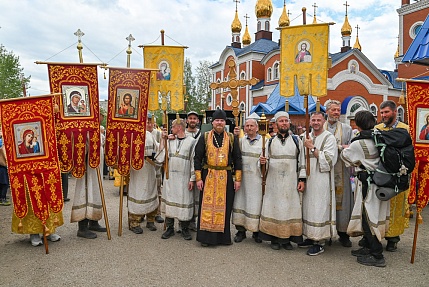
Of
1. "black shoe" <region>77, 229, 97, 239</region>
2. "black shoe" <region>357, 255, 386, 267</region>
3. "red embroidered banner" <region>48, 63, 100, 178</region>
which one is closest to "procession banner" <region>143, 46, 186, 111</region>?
"red embroidered banner" <region>48, 63, 100, 178</region>

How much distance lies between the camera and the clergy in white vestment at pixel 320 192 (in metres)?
4.71

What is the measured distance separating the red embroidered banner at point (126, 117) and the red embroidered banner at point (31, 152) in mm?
971

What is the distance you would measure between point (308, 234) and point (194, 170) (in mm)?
1839

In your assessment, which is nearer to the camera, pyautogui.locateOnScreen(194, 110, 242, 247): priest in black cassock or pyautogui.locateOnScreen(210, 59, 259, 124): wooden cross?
pyautogui.locateOnScreen(194, 110, 242, 247): priest in black cassock

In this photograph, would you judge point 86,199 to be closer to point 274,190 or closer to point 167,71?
point 167,71

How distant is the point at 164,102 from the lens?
604 centimetres

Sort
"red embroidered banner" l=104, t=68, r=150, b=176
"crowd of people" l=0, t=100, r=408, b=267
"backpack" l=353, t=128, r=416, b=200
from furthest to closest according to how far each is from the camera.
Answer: "red embroidered banner" l=104, t=68, r=150, b=176 < "crowd of people" l=0, t=100, r=408, b=267 < "backpack" l=353, t=128, r=416, b=200

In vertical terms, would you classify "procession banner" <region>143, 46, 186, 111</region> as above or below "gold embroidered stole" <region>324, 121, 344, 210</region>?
above

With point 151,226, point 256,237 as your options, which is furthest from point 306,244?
point 151,226

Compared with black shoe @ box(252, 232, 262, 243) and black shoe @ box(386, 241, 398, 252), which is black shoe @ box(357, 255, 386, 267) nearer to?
black shoe @ box(386, 241, 398, 252)

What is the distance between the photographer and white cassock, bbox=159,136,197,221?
17.9 ft

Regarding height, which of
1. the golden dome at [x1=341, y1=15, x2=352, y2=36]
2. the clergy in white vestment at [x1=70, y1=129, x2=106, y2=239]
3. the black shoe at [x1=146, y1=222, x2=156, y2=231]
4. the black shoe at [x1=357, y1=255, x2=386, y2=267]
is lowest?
the black shoe at [x1=146, y1=222, x2=156, y2=231]

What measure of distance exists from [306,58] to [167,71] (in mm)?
2391

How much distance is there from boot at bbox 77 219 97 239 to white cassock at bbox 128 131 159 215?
Result: 67 cm
